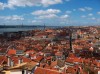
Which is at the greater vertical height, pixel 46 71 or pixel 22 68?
pixel 22 68

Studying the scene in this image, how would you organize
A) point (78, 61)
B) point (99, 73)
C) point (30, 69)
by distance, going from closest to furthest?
point (30, 69), point (99, 73), point (78, 61)

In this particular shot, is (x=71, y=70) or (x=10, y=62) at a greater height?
(x=10, y=62)

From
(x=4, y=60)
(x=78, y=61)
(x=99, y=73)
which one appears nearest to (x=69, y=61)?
(x=78, y=61)

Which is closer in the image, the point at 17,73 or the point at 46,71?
the point at 17,73

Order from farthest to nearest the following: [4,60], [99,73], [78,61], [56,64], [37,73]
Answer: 1. [78,61]
2. [56,64]
3. [99,73]
4. [4,60]
5. [37,73]

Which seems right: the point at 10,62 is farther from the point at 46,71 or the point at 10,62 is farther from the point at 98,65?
the point at 98,65

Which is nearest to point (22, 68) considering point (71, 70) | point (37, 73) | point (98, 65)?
point (37, 73)

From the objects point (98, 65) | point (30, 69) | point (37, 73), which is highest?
point (30, 69)

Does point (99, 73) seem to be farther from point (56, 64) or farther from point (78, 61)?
point (78, 61)

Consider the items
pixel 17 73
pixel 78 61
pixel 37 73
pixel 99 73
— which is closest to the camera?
pixel 17 73
